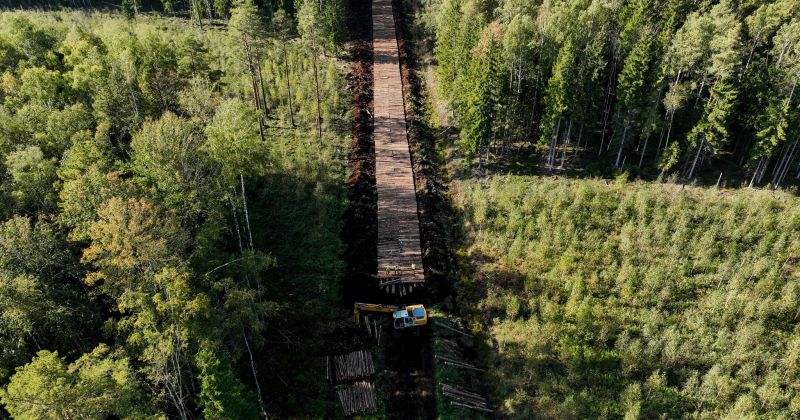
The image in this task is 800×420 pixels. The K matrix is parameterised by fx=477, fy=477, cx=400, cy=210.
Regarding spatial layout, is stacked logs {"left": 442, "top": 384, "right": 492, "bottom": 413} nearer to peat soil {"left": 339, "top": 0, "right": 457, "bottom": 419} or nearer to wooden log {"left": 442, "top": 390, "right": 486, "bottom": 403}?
wooden log {"left": 442, "top": 390, "right": 486, "bottom": 403}

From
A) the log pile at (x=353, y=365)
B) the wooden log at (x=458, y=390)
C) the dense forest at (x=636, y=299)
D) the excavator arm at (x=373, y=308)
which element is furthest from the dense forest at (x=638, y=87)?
the wooden log at (x=458, y=390)

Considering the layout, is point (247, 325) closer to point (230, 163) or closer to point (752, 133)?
point (230, 163)

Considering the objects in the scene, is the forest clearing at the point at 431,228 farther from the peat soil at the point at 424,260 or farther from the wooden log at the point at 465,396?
the wooden log at the point at 465,396

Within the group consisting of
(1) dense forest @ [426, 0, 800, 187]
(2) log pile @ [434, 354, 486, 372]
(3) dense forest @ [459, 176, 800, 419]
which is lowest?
(2) log pile @ [434, 354, 486, 372]

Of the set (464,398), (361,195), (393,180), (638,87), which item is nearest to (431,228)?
(393,180)

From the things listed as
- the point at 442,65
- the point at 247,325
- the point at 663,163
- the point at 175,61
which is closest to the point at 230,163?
the point at 247,325

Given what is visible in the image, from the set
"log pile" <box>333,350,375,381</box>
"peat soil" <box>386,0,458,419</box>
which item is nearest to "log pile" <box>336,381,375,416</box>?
"log pile" <box>333,350,375,381</box>
